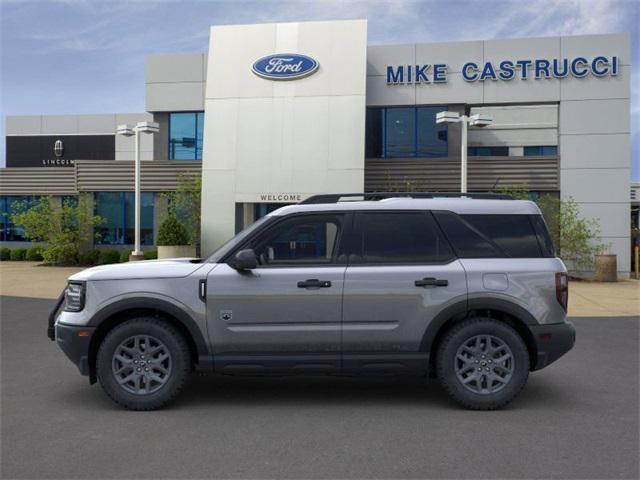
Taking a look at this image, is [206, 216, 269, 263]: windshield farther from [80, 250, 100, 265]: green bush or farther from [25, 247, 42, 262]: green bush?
[25, 247, 42, 262]: green bush

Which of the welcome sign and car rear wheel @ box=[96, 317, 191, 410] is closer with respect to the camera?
car rear wheel @ box=[96, 317, 191, 410]

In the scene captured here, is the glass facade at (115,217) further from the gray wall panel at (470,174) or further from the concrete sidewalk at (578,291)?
the gray wall panel at (470,174)

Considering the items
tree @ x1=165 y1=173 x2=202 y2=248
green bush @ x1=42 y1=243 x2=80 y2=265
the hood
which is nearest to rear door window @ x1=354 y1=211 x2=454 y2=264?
the hood

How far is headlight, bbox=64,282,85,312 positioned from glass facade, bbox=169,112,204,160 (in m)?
21.8

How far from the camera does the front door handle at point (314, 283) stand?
5574 mm

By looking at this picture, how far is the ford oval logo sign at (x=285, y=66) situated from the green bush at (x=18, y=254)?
14.3 m

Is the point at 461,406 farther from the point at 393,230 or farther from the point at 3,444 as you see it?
the point at 3,444

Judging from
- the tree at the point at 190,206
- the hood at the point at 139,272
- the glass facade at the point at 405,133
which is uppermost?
the glass facade at the point at 405,133

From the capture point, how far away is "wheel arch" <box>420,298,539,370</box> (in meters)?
5.61

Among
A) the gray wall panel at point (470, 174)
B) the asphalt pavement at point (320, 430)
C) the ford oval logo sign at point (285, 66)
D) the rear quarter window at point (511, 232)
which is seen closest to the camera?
the asphalt pavement at point (320, 430)

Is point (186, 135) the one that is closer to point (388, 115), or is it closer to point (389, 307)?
point (388, 115)

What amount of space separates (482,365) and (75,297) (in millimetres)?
3707

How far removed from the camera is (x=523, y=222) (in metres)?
5.84

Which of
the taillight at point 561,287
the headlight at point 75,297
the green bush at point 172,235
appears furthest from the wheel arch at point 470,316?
the green bush at point 172,235
